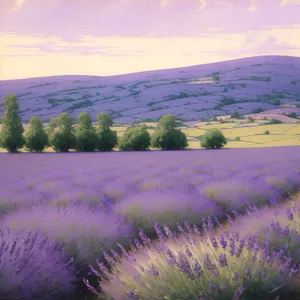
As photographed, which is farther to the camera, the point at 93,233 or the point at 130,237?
the point at 130,237

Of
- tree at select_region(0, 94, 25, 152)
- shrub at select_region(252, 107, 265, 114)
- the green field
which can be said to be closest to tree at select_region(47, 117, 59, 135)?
tree at select_region(0, 94, 25, 152)

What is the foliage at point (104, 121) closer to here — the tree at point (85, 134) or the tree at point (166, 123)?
the tree at point (85, 134)

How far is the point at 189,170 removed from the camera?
4703 mm

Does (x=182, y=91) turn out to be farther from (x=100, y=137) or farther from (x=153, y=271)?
(x=153, y=271)

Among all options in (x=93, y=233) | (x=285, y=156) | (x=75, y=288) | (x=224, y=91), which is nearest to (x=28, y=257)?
(x=75, y=288)

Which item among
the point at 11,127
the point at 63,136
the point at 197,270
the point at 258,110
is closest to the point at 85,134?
the point at 63,136

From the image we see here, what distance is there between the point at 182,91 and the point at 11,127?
2226mm

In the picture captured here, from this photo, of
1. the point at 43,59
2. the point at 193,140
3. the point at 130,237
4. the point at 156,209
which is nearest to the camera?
the point at 130,237

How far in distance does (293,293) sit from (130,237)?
1152mm

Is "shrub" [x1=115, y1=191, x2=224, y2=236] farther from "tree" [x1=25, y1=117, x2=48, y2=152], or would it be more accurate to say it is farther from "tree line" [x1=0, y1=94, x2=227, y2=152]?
"tree" [x1=25, y1=117, x2=48, y2=152]

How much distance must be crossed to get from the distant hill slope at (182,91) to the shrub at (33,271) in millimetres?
2996

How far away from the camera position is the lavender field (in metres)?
1.81

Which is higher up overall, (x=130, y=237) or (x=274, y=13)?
(x=274, y=13)

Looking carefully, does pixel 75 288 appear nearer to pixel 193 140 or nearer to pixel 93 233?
pixel 93 233
